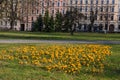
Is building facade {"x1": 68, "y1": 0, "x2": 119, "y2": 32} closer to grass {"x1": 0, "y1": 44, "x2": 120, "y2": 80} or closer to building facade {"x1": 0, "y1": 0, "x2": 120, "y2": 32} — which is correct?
building facade {"x1": 0, "y1": 0, "x2": 120, "y2": 32}

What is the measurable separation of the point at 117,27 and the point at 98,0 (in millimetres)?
14272

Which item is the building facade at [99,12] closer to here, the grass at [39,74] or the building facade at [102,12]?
the building facade at [102,12]

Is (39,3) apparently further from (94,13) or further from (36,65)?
(94,13)

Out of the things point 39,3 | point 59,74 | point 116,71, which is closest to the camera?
point 59,74

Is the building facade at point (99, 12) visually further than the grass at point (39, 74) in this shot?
Yes

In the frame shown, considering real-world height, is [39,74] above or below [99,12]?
below

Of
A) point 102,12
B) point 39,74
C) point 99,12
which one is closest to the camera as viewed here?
→ point 39,74

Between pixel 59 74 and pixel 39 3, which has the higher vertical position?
pixel 39 3

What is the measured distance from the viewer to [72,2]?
476 ft

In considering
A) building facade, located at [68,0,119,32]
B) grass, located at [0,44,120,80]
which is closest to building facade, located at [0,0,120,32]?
building facade, located at [68,0,119,32]

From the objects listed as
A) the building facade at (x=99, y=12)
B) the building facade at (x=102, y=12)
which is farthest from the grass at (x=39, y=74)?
the building facade at (x=102, y=12)

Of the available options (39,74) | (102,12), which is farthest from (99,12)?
(39,74)

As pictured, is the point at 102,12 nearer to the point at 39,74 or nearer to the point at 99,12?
the point at 99,12

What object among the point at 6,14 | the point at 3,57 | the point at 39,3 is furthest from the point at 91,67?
the point at 6,14
